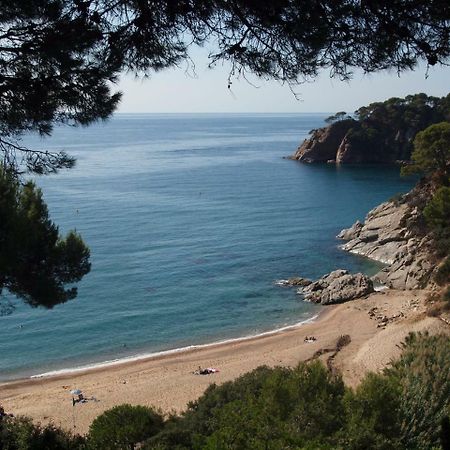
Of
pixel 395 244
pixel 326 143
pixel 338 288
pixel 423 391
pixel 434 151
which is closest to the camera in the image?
pixel 423 391

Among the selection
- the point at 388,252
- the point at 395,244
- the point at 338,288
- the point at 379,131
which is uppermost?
the point at 379,131

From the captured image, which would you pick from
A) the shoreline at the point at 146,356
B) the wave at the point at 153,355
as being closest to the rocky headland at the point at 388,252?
the shoreline at the point at 146,356

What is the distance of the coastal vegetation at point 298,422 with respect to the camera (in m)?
8.95

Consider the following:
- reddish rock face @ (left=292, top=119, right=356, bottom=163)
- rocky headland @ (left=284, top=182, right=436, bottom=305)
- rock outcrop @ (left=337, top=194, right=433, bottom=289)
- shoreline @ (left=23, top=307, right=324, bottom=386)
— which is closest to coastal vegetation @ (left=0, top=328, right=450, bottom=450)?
shoreline @ (left=23, top=307, right=324, bottom=386)

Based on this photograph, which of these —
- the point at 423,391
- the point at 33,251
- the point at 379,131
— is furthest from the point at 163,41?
the point at 379,131

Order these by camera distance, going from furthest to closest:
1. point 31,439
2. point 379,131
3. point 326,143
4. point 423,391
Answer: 1. point 326,143
2. point 379,131
3. point 423,391
4. point 31,439

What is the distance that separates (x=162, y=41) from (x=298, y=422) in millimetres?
6770

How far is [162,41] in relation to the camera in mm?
6891

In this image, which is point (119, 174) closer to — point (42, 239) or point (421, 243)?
point (421, 243)

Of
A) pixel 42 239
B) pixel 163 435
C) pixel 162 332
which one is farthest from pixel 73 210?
pixel 163 435

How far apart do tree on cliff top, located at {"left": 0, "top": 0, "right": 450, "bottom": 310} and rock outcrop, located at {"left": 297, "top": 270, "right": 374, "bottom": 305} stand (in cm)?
2465

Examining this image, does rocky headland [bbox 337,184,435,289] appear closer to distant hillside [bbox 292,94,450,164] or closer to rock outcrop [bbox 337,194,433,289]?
rock outcrop [bbox 337,194,433,289]

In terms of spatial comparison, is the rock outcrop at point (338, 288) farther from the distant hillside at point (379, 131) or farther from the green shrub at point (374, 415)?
the distant hillside at point (379, 131)

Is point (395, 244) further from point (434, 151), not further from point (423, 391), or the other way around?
point (423, 391)
